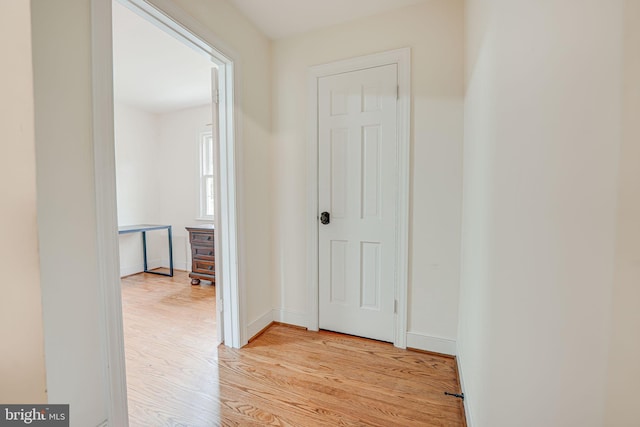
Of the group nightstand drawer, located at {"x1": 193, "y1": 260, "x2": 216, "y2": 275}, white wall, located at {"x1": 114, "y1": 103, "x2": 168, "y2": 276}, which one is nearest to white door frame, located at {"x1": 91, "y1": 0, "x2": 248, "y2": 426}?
nightstand drawer, located at {"x1": 193, "y1": 260, "x2": 216, "y2": 275}

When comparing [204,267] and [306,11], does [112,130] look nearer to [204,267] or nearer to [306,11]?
[306,11]

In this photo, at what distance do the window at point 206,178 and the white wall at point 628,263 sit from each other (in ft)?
14.1

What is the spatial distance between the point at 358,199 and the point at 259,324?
1.36 meters

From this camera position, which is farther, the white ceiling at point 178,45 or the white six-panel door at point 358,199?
the white six-panel door at point 358,199

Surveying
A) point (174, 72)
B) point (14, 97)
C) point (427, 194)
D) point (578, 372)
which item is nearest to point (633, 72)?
point (578, 372)

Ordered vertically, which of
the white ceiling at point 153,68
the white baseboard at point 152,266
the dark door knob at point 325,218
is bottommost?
the white baseboard at point 152,266

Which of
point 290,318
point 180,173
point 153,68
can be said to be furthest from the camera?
point 180,173

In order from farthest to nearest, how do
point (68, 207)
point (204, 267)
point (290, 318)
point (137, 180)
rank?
point (137, 180) → point (204, 267) → point (290, 318) → point (68, 207)

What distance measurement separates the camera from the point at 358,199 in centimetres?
206

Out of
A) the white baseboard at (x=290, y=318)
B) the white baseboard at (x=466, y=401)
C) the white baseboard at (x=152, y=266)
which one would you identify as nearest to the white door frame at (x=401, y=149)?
the white baseboard at (x=466, y=401)

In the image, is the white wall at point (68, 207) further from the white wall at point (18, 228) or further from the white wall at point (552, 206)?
the white wall at point (552, 206)

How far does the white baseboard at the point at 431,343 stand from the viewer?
1834 mm

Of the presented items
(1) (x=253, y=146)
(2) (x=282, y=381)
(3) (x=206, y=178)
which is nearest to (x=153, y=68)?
(3) (x=206, y=178)

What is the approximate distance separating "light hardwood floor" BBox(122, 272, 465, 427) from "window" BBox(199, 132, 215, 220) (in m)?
2.12
